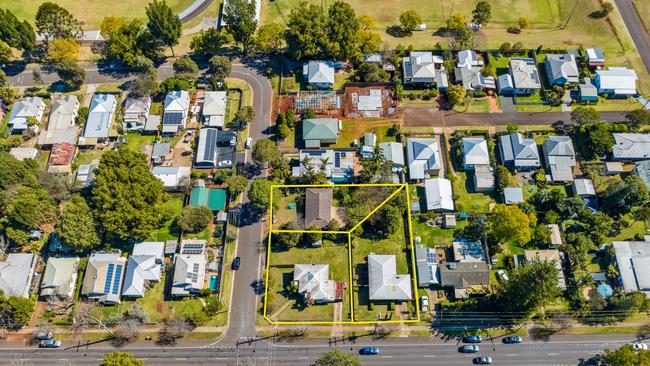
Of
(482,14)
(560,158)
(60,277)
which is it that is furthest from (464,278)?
(60,277)

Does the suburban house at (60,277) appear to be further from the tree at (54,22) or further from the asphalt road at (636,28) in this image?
the asphalt road at (636,28)

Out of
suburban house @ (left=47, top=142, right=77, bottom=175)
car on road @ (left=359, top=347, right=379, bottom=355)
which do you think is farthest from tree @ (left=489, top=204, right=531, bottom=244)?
suburban house @ (left=47, top=142, right=77, bottom=175)

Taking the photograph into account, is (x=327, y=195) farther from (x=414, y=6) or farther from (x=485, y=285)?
(x=414, y=6)

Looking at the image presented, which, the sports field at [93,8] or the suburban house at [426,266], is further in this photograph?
the sports field at [93,8]

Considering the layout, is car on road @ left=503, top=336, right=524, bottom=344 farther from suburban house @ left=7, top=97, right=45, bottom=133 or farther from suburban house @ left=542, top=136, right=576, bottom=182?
suburban house @ left=7, top=97, right=45, bottom=133

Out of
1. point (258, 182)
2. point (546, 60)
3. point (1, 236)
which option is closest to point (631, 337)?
point (546, 60)

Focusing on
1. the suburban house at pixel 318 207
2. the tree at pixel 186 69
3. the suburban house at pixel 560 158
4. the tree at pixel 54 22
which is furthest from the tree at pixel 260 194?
the tree at pixel 54 22
